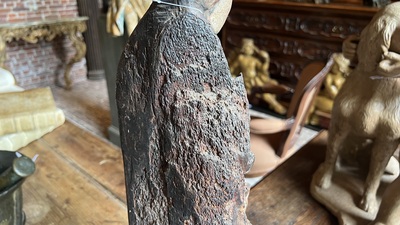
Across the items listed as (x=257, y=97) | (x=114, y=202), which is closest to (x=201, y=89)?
(x=114, y=202)

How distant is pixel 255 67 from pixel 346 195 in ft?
6.85

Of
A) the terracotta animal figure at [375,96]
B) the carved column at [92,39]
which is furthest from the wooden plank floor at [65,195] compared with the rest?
the carved column at [92,39]

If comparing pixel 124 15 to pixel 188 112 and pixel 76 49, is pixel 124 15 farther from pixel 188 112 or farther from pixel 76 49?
pixel 76 49

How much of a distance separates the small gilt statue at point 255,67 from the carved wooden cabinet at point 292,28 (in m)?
0.12

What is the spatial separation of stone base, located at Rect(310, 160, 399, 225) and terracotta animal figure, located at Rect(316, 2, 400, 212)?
2 cm

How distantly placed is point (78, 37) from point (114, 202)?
101 inches

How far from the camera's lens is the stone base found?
2.57 ft

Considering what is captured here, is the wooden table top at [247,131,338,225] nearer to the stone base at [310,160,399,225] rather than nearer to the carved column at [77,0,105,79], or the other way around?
the stone base at [310,160,399,225]

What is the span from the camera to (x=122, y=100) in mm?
476

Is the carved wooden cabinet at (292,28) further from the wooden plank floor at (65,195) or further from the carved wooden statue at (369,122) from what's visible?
the wooden plank floor at (65,195)

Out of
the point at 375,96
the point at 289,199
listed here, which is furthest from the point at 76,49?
the point at 375,96

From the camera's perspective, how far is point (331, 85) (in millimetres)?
2436

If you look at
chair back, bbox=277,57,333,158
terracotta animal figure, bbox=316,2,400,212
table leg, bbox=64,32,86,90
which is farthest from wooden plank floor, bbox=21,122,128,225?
table leg, bbox=64,32,86,90

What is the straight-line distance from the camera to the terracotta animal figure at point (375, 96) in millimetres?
686
